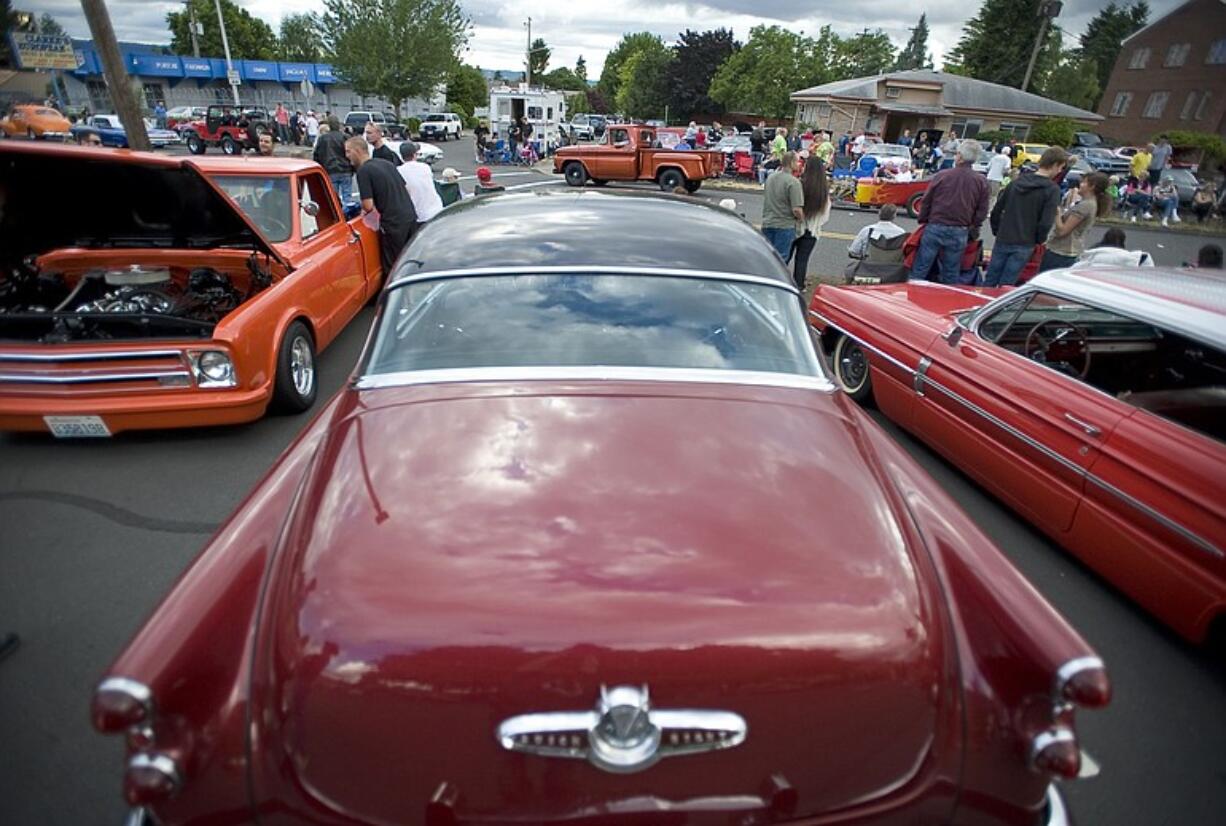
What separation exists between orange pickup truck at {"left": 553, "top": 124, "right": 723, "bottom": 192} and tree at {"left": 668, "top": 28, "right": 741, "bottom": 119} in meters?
45.1

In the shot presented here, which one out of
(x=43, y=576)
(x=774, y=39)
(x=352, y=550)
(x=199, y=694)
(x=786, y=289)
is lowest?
(x=43, y=576)

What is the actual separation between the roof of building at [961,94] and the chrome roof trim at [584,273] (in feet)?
129

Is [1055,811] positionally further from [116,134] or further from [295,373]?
[116,134]

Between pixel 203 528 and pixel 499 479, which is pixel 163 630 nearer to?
pixel 499 479

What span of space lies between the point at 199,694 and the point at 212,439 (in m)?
3.65

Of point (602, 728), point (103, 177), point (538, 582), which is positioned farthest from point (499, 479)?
point (103, 177)

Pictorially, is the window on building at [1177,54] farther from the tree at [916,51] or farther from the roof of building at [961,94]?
the tree at [916,51]

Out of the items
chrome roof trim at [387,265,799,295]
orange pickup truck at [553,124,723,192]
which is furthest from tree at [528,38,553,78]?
chrome roof trim at [387,265,799,295]

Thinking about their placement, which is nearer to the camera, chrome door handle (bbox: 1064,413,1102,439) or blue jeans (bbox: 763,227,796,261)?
chrome door handle (bbox: 1064,413,1102,439)

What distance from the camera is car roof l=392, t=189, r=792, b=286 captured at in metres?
2.56

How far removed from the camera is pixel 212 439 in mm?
4422

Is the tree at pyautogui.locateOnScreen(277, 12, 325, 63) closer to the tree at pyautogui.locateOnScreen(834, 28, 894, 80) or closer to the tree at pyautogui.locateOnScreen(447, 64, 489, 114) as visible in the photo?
the tree at pyautogui.locateOnScreen(447, 64, 489, 114)

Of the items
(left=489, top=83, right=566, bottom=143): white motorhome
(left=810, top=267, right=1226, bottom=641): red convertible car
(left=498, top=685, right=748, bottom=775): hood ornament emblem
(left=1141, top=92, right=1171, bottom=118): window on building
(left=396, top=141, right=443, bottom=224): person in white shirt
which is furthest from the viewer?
(left=1141, top=92, right=1171, bottom=118): window on building

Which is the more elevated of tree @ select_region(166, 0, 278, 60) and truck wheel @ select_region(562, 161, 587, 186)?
tree @ select_region(166, 0, 278, 60)
